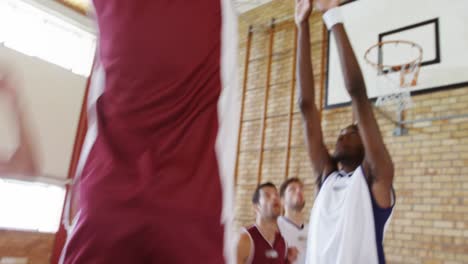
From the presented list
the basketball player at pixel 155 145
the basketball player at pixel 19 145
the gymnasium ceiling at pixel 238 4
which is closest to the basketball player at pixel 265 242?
the basketball player at pixel 155 145

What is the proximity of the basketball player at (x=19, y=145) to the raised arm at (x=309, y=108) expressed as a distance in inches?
64.6

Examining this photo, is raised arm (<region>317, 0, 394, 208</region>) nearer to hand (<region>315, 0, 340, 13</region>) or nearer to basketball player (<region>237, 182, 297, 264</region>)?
hand (<region>315, 0, 340, 13</region>)

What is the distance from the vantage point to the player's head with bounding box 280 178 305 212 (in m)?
4.71

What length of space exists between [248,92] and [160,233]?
A: 6.56 metres

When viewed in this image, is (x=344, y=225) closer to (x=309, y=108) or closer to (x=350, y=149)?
(x=350, y=149)

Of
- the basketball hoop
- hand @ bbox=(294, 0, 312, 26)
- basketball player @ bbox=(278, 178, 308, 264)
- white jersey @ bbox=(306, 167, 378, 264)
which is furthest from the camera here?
the basketball hoop

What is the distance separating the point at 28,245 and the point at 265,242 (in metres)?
3.84

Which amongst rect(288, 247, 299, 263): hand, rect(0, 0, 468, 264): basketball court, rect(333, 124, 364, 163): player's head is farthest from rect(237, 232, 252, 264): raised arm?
rect(0, 0, 468, 264): basketball court

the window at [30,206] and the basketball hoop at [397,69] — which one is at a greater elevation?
the basketball hoop at [397,69]

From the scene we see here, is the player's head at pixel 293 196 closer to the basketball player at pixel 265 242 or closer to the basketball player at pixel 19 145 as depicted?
the basketball player at pixel 265 242

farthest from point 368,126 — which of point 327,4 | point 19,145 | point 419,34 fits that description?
point 419,34

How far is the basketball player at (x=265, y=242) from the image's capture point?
3.44 metres

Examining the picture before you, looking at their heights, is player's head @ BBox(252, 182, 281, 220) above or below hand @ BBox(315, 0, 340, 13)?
below

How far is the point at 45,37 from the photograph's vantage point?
21.0 feet
